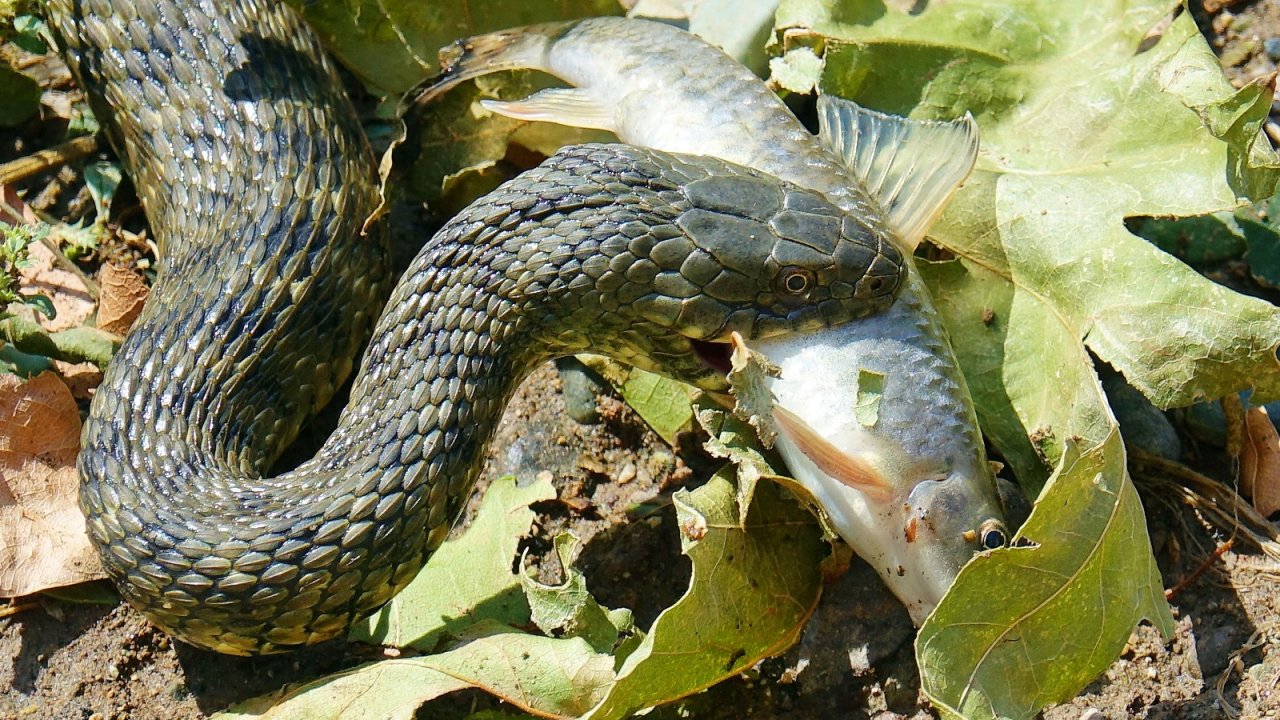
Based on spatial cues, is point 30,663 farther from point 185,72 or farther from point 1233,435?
point 1233,435

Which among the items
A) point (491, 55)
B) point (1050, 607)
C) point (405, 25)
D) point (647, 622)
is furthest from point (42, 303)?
point (1050, 607)

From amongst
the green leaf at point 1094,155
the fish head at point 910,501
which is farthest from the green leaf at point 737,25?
the fish head at point 910,501

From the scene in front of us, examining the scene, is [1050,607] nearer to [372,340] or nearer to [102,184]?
[372,340]

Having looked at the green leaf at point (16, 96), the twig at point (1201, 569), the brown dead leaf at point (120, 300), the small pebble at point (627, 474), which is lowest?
the twig at point (1201, 569)

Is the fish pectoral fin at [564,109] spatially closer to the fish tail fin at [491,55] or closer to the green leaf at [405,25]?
the fish tail fin at [491,55]

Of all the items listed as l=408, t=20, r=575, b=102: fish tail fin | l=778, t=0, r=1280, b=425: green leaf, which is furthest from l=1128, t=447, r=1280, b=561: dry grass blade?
l=408, t=20, r=575, b=102: fish tail fin
